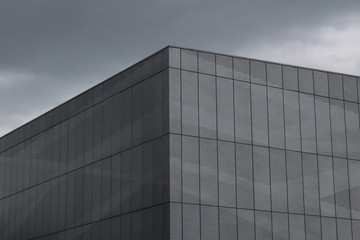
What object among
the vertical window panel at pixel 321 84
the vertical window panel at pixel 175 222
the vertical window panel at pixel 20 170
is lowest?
the vertical window panel at pixel 175 222

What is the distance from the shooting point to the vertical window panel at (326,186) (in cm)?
4550

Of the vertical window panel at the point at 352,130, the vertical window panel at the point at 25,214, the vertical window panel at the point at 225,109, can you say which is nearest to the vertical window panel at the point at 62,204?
the vertical window panel at the point at 25,214

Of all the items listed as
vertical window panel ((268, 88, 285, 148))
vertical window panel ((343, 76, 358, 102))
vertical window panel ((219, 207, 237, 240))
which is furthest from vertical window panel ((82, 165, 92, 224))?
vertical window panel ((343, 76, 358, 102))

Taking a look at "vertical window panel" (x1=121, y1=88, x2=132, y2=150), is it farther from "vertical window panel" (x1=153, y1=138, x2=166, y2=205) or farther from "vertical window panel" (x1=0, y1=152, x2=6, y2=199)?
"vertical window panel" (x1=0, y1=152, x2=6, y2=199)

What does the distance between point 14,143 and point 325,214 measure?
87.6 feet

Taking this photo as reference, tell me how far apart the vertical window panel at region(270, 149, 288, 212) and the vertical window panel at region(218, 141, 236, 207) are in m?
2.66

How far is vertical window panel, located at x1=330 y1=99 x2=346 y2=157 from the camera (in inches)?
1852

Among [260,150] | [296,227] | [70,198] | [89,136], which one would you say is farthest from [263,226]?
[70,198]

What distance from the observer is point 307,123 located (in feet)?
152

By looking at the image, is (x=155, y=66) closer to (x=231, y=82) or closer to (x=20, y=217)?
(x=231, y=82)

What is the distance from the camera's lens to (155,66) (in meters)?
43.9

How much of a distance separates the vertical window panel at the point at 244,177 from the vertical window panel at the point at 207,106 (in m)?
1.97

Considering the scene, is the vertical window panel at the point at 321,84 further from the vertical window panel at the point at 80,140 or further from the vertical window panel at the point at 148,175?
the vertical window panel at the point at 80,140

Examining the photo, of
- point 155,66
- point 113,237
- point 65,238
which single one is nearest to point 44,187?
point 65,238
